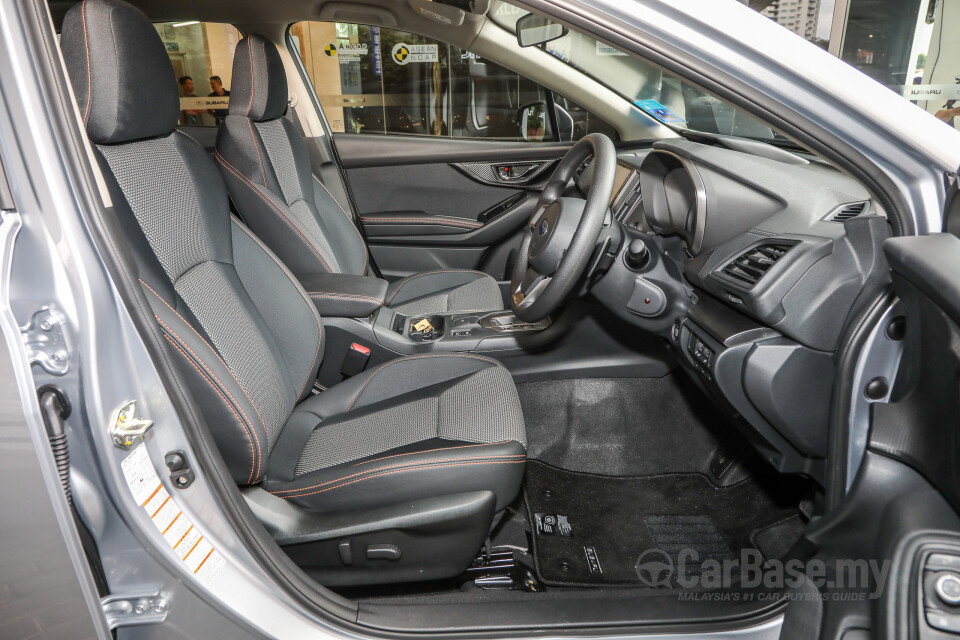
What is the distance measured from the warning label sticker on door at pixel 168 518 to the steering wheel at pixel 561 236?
809 mm

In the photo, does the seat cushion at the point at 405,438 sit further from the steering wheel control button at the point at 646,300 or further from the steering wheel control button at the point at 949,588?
the steering wheel control button at the point at 949,588

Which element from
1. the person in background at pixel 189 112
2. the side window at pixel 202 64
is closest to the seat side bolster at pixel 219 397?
the side window at pixel 202 64

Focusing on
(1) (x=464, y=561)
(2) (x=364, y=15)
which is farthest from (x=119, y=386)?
(2) (x=364, y=15)

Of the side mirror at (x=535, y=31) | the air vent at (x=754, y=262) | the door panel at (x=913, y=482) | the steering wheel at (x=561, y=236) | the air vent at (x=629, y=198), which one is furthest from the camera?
the side mirror at (x=535, y=31)

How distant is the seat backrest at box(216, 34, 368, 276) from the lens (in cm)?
198

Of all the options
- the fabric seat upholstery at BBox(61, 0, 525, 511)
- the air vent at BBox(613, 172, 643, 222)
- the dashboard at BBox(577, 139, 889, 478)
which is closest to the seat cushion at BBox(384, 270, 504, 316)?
the air vent at BBox(613, 172, 643, 222)

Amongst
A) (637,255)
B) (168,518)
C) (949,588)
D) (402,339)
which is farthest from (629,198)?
(168,518)

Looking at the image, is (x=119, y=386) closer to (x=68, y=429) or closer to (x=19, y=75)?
(x=68, y=429)

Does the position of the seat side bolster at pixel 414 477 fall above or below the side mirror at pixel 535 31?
below

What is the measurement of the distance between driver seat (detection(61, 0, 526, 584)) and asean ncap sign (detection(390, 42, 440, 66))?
176cm

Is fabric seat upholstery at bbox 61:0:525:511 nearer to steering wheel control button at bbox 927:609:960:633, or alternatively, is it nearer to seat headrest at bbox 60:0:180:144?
seat headrest at bbox 60:0:180:144

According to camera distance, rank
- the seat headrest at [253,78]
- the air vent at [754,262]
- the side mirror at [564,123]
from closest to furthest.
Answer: the air vent at [754,262], the seat headrest at [253,78], the side mirror at [564,123]

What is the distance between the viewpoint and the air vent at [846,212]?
4.14 ft

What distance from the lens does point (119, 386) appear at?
2.81ft
